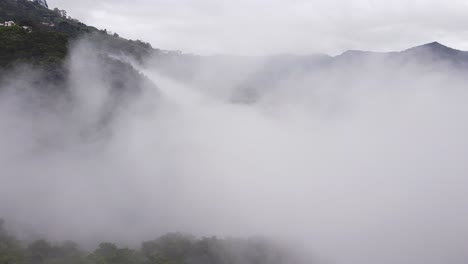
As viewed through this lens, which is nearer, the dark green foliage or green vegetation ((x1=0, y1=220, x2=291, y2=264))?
green vegetation ((x1=0, y1=220, x2=291, y2=264))

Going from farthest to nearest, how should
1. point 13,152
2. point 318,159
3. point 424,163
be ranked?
point 424,163, point 318,159, point 13,152

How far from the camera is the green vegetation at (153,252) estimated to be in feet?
61.5

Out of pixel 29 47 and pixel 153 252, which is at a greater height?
pixel 29 47

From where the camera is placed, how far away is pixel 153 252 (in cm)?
2047

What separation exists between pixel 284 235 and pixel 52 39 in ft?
84.2

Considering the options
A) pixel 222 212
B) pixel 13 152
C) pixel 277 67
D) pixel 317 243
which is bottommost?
pixel 317 243

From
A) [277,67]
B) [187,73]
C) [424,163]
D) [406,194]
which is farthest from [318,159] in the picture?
[277,67]

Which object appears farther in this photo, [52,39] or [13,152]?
[52,39]

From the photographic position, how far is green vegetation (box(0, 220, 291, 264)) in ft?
61.5

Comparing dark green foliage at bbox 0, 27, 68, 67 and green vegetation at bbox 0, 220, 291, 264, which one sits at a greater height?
dark green foliage at bbox 0, 27, 68, 67

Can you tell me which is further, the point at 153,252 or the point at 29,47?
the point at 29,47

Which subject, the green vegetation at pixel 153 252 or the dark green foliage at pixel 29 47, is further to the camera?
the dark green foliage at pixel 29 47

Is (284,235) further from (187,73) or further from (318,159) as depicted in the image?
(187,73)

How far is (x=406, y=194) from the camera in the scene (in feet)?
146
